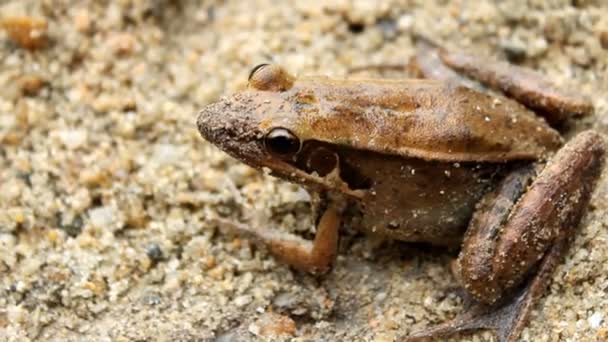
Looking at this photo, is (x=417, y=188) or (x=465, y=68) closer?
(x=417, y=188)

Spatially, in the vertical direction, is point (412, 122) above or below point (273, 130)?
above

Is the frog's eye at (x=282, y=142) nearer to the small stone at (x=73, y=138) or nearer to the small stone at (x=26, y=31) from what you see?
the small stone at (x=73, y=138)

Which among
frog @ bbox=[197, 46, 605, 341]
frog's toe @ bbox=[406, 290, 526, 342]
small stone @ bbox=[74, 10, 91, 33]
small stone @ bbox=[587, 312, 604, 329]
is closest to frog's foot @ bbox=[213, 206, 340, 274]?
frog @ bbox=[197, 46, 605, 341]

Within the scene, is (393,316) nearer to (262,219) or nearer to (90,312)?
(262,219)

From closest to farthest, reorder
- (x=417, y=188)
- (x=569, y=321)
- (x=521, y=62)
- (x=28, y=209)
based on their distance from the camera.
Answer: (x=569, y=321) < (x=417, y=188) < (x=28, y=209) < (x=521, y=62)

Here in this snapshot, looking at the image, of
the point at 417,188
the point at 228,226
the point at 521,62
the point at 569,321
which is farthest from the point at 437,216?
the point at 521,62

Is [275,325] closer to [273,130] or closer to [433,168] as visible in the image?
[273,130]

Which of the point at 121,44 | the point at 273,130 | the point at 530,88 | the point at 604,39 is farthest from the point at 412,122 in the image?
the point at 121,44
